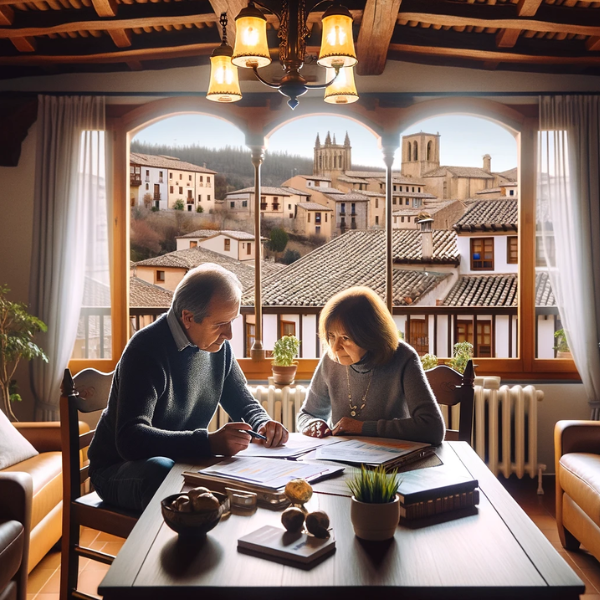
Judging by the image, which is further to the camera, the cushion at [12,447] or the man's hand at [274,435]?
the cushion at [12,447]

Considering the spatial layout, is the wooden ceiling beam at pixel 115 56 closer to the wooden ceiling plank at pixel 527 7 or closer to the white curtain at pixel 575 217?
the wooden ceiling plank at pixel 527 7

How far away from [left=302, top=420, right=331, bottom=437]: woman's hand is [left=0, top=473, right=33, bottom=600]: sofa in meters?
1.10

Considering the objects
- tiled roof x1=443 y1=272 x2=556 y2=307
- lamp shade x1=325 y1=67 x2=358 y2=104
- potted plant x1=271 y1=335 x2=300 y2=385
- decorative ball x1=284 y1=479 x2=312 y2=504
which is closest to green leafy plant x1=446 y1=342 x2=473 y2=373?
potted plant x1=271 y1=335 x2=300 y2=385

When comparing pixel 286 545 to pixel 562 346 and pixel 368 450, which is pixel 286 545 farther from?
pixel 562 346

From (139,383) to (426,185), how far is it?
4.39m

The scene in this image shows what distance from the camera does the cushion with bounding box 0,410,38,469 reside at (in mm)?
3047

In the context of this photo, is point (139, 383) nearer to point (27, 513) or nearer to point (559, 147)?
point (27, 513)

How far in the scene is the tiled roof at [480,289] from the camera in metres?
7.78

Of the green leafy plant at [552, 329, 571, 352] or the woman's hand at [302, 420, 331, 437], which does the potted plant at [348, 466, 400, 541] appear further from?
the green leafy plant at [552, 329, 571, 352]

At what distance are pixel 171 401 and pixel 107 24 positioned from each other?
2.54 meters

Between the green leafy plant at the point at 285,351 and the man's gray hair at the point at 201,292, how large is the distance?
77.3 inches

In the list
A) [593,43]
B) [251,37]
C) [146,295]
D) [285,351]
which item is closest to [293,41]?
[251,37]

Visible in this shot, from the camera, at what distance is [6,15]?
362 centimetres

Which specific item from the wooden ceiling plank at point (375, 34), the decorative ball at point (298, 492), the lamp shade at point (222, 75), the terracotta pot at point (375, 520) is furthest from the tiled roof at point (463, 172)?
the terracotta pot at point (375, 520)
